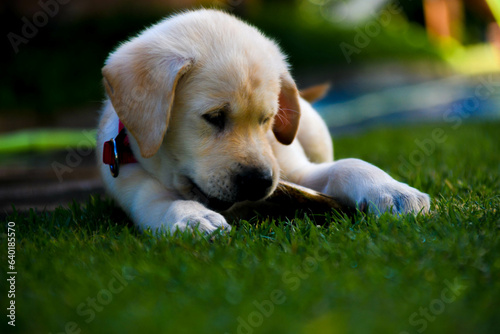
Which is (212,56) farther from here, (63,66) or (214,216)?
(63,66)

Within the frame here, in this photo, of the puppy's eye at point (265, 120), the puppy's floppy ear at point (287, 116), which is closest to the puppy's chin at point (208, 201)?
the puppy's eye at point (265, 120)

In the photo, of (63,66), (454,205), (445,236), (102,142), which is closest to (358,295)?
(445,236)

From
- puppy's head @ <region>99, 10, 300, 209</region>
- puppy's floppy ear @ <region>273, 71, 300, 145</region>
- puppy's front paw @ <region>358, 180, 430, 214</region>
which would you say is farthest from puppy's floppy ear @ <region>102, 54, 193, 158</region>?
puppy's front paw @ <region>358, 180, 430, 214</region>

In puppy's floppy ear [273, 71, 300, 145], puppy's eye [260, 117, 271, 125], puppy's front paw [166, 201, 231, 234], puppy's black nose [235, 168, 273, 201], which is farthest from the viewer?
puppy's floppy ear [273, 71, 300, 145]

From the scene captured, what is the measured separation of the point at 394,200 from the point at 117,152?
5.02ft

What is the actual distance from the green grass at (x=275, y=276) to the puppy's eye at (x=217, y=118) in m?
0.54

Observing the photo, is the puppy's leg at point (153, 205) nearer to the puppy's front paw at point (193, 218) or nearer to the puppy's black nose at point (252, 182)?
the puppy's front paw at point (193, 218)

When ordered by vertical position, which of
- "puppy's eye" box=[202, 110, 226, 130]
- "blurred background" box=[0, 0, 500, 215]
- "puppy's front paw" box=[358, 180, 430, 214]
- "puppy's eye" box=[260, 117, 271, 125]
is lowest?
"blurred background" box=[0, 0, 500, 215]

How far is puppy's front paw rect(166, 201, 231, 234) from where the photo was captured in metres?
2.47

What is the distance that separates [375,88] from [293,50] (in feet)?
7.74

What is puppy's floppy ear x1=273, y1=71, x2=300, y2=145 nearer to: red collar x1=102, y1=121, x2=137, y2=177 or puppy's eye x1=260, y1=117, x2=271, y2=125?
puppy's eye x1=260, y1=117, x2=271, y2=125

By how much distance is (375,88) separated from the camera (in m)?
13.9

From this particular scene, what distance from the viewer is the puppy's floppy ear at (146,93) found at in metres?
2.66

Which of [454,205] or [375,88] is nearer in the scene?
[454,205]
